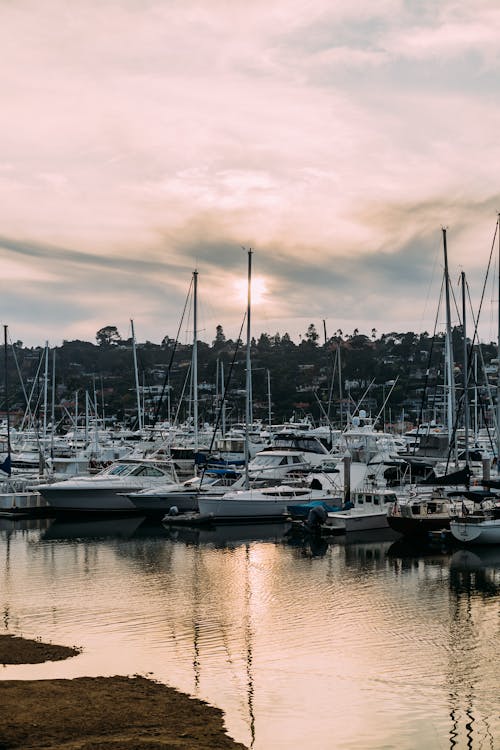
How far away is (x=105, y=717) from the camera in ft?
49.7

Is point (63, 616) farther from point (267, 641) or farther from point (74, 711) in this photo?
point (74, 711)

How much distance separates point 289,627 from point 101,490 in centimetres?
2611

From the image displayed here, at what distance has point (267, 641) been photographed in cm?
2252

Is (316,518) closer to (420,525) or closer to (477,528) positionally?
(420,525)

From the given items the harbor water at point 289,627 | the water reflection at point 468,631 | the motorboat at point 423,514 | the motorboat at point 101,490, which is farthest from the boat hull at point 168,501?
the water reflection at point 468,631

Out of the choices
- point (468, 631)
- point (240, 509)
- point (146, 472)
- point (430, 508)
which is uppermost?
point (146, 472)

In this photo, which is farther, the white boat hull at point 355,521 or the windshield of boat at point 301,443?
the windshield of boat at point 301,443

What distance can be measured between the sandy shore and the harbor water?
0.73m

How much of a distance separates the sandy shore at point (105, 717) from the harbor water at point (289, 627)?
735 millimetres

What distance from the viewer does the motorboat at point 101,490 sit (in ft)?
158

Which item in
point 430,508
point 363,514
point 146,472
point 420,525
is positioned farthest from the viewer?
point 146,472

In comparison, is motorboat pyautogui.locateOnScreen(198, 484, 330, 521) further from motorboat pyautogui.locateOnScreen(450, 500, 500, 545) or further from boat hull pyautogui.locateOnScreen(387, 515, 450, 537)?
motorboat pyautogui.locateOnScreen(450, 500, 500, 545)

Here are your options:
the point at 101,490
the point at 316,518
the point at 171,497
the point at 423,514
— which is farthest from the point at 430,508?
the point at 101,490

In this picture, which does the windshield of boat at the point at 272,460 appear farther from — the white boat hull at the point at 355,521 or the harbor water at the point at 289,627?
the harbor water at the point at 289,627
